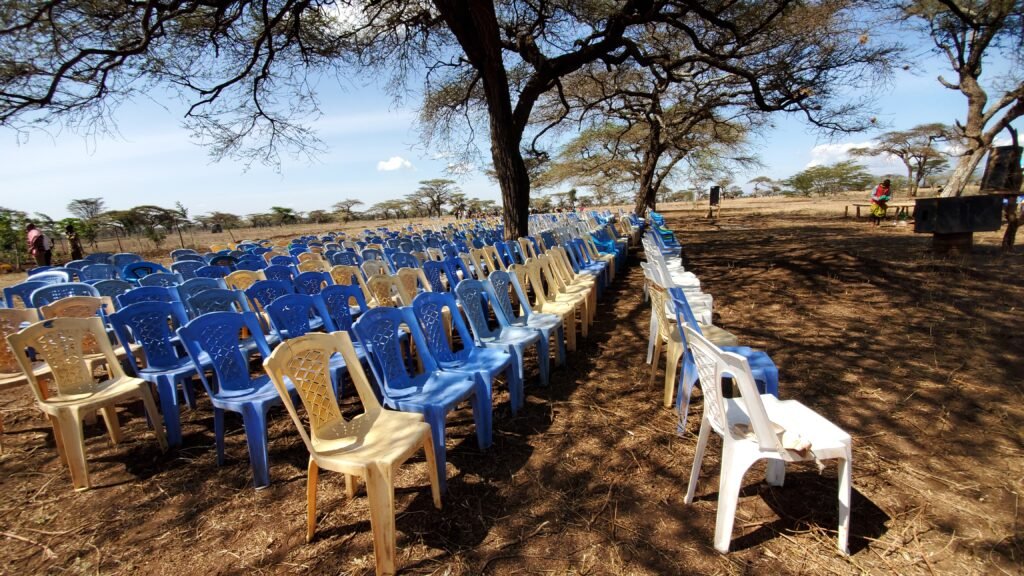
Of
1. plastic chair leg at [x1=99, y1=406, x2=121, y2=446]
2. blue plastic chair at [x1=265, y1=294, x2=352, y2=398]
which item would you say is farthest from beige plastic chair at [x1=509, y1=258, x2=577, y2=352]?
plastic chair leg at [x1=99, y1=406, x2=121, y2=446]

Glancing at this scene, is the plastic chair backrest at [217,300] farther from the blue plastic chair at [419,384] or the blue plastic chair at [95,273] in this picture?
the blue plastic chair at [95,273]

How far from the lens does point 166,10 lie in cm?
548

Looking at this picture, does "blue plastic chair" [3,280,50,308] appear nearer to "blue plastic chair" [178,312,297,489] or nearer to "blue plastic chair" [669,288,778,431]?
"blue plastic chair" [178,312,297,489]

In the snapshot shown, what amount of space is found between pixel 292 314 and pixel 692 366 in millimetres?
3069

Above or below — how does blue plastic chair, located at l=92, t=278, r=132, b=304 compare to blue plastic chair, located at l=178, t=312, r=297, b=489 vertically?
above

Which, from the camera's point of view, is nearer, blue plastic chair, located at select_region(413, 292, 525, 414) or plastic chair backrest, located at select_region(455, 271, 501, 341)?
blue plastic chair, located at select_region(413, 292, 525, 414)

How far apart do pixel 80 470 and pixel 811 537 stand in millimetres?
4027

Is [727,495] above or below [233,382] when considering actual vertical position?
below

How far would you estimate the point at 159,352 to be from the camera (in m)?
3.18

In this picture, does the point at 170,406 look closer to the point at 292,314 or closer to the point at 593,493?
the point at 292,314

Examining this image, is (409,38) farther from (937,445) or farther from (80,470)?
(937,445)

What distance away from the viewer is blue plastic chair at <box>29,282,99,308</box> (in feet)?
13.7

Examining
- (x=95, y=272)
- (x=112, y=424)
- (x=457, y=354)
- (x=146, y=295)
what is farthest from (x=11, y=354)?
(x=95, y=272)

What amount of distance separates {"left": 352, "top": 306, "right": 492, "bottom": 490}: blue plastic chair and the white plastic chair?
1324mm
